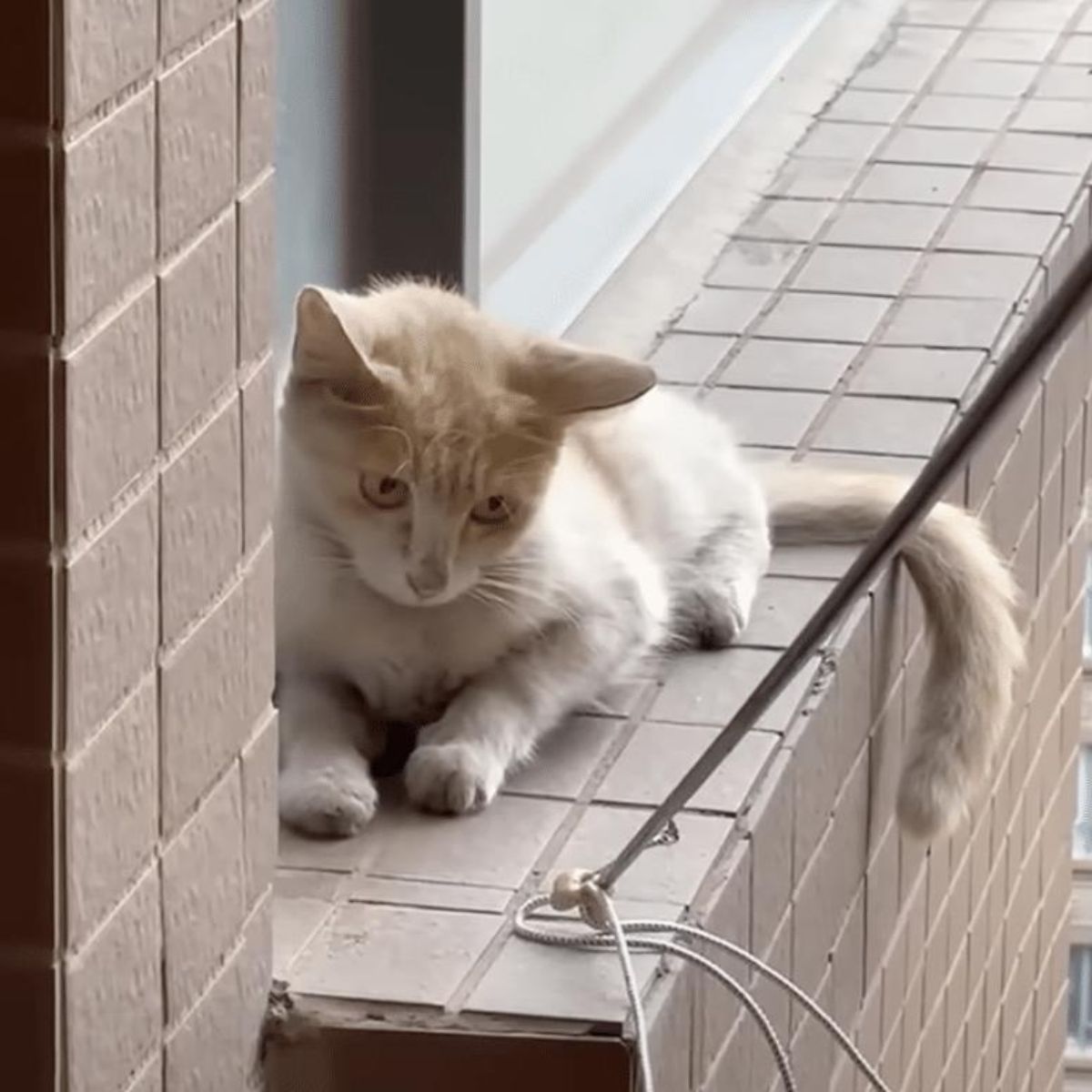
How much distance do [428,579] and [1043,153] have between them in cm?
147

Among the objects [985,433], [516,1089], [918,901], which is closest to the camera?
[985,433]

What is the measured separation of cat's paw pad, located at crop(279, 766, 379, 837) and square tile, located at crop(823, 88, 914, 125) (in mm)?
1617

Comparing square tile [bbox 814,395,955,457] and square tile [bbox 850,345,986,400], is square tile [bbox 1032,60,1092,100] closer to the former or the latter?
square tile [bbox 850,345,986,400]

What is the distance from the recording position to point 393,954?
4.90 feet

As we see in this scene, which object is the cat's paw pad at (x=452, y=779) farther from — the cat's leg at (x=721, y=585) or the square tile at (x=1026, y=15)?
the square tile at (x=1026, y=15)

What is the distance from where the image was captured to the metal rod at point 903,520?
1089 millimetres

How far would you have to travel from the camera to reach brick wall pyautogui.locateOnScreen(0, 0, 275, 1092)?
1.02 m

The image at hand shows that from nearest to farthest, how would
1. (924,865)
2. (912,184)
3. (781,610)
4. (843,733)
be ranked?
(843,733), (781,610), (924,865), (912,184)

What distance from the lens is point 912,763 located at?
1.95m

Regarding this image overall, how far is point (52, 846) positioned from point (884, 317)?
1583 mm

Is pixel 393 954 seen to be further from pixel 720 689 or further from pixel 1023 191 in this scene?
pixel 1023 191

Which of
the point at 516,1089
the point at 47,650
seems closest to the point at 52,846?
the point at 47,650

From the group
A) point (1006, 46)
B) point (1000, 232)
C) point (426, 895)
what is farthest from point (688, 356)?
point (1006, 46)

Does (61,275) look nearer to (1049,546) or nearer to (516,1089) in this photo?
(516,1089)
